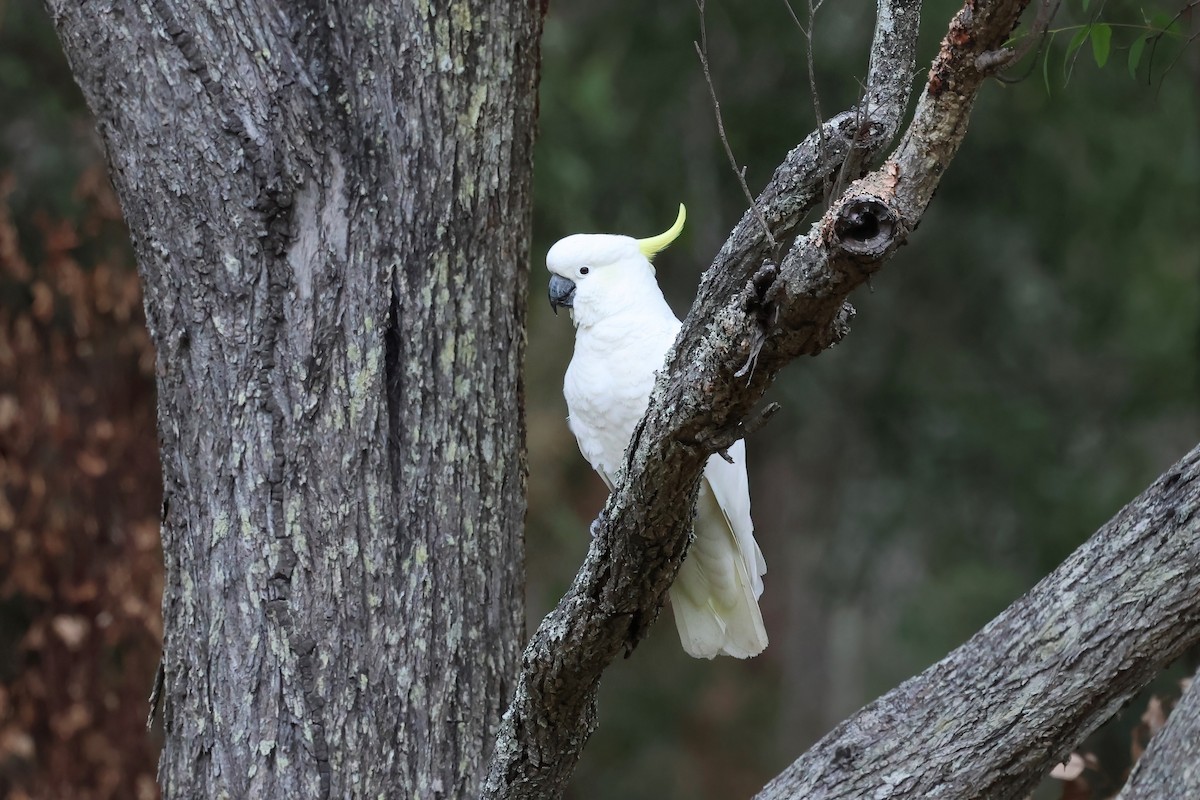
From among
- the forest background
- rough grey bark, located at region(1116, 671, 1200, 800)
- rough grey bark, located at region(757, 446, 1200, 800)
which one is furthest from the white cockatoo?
the forest background

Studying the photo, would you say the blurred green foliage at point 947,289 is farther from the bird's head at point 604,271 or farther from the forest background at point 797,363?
the bird's head at point 604,271

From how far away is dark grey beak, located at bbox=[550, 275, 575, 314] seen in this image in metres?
2.32

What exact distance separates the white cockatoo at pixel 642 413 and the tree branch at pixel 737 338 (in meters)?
0.54

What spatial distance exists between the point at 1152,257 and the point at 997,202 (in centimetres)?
112

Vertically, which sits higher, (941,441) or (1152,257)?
(1152,257)

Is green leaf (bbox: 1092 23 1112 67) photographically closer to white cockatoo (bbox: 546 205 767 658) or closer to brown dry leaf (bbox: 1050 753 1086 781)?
white cockatoo (bbox: 546 205 767 658)

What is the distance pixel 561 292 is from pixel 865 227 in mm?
1393

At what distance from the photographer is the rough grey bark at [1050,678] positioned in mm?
1509

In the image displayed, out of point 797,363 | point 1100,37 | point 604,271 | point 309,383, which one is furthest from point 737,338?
point 797,363

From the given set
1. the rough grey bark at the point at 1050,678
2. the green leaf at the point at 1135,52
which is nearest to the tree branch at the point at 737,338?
the rough grey bark at the point at 1050,678

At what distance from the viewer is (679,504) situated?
51.6 inches

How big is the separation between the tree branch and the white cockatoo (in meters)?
0.54

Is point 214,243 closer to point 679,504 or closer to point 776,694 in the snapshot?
point 679,504

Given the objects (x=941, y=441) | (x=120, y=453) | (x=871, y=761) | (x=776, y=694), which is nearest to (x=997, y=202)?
(x=941, y=441)
